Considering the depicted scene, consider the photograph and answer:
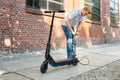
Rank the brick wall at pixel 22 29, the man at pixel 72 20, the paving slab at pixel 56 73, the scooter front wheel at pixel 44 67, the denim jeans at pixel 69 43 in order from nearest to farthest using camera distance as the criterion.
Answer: the paving slab at pixel 56 73
the scooter front wheel at pixel 44 67
the man at pixel 72 20
the denim jeans at pixel 69 43
the brick wall at pixel 22 29

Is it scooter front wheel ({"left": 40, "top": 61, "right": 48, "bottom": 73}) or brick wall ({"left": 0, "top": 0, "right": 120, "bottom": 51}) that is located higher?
brick wall ({"left": 0, "top": 0, "right": 120, "bottom": 51})

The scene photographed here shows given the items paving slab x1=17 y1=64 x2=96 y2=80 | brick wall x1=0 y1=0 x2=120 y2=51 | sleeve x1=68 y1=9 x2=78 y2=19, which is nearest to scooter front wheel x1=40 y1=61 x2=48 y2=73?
paving slab x1=17 y1=64 x2=96 y2=80

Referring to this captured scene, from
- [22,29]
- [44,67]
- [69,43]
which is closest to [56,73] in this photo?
[44,67]

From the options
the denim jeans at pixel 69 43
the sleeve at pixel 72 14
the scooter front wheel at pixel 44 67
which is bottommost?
the scooter front wheel at pixel 44 67

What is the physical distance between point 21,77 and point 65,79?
3.01 ft

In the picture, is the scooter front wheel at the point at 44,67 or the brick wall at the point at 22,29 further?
the brick wall at the point at 22,29

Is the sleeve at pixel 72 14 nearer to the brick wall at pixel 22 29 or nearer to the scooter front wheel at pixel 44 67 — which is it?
the scooter front wheel at pixel 44 67

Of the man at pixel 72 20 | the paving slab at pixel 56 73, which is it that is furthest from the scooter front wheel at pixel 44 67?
the man at pixel 72 20

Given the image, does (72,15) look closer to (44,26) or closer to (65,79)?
(65,79)

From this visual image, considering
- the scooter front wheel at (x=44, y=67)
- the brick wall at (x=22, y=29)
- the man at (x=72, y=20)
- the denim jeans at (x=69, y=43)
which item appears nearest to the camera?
the scooter front wheel at (x=44, y=67)

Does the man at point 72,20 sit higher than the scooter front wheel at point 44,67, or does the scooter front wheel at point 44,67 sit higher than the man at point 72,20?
the man at point 72,20

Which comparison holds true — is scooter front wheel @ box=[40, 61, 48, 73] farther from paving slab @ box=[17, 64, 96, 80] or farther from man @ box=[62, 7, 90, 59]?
man @ box=[62, 7, 90, 59]

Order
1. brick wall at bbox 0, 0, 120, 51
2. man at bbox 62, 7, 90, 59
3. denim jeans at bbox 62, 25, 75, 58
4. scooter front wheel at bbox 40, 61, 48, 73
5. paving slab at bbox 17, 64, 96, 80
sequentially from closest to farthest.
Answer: paving slab at bbox 17, 64, 96, 80 < scooter front wheel at bbox 40, 61, 48, 73 < man at bbox 62, 7, 90, 59 < denim jeans at bbox 62, 25, 75, 58 < brick wall at bbox 0, 0, 120, 51

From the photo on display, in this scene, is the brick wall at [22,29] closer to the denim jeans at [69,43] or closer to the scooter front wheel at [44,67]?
the denim jeans at [69,43]
